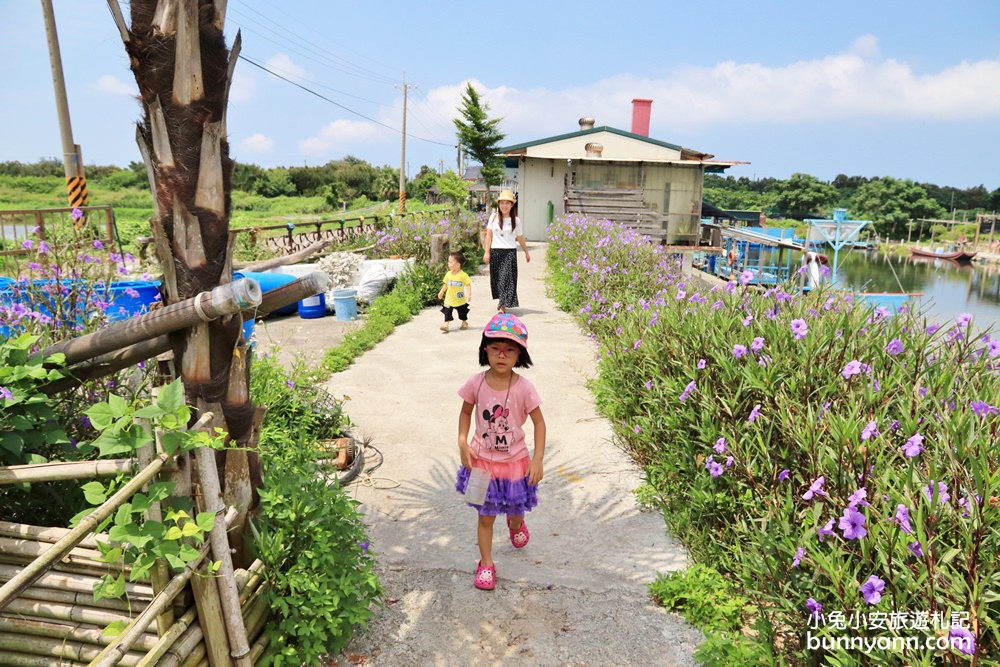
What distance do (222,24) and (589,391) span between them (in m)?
4.49

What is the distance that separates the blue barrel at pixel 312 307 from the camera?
9352 millimetres

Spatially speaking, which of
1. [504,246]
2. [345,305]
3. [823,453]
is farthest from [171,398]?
[345,305]

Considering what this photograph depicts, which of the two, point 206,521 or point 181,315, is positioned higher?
point 181,315

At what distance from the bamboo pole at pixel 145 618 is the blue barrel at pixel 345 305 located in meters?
7.48

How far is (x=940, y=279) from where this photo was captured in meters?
43.3

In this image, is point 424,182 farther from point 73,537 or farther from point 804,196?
point 73,537

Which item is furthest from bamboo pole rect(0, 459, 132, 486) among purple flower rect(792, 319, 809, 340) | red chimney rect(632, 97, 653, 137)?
red chimney rect(632, 97, 653, 137)

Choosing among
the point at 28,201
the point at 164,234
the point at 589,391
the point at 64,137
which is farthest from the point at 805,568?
the point at 28,201

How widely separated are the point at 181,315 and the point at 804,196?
8164 centimetres

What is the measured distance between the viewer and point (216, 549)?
6.13ft

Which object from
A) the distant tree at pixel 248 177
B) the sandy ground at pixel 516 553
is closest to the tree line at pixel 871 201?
the distant tree at pixel 248 177

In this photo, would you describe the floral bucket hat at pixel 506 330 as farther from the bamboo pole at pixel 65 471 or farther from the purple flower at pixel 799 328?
the bamboo pole at pixel 65 471

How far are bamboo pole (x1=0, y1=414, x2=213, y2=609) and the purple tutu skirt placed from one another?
1574 millimetres

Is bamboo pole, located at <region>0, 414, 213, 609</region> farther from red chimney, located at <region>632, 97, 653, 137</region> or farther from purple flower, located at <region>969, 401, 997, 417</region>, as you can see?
red chimney, located at <region>632, 97, 653, 137</region>
